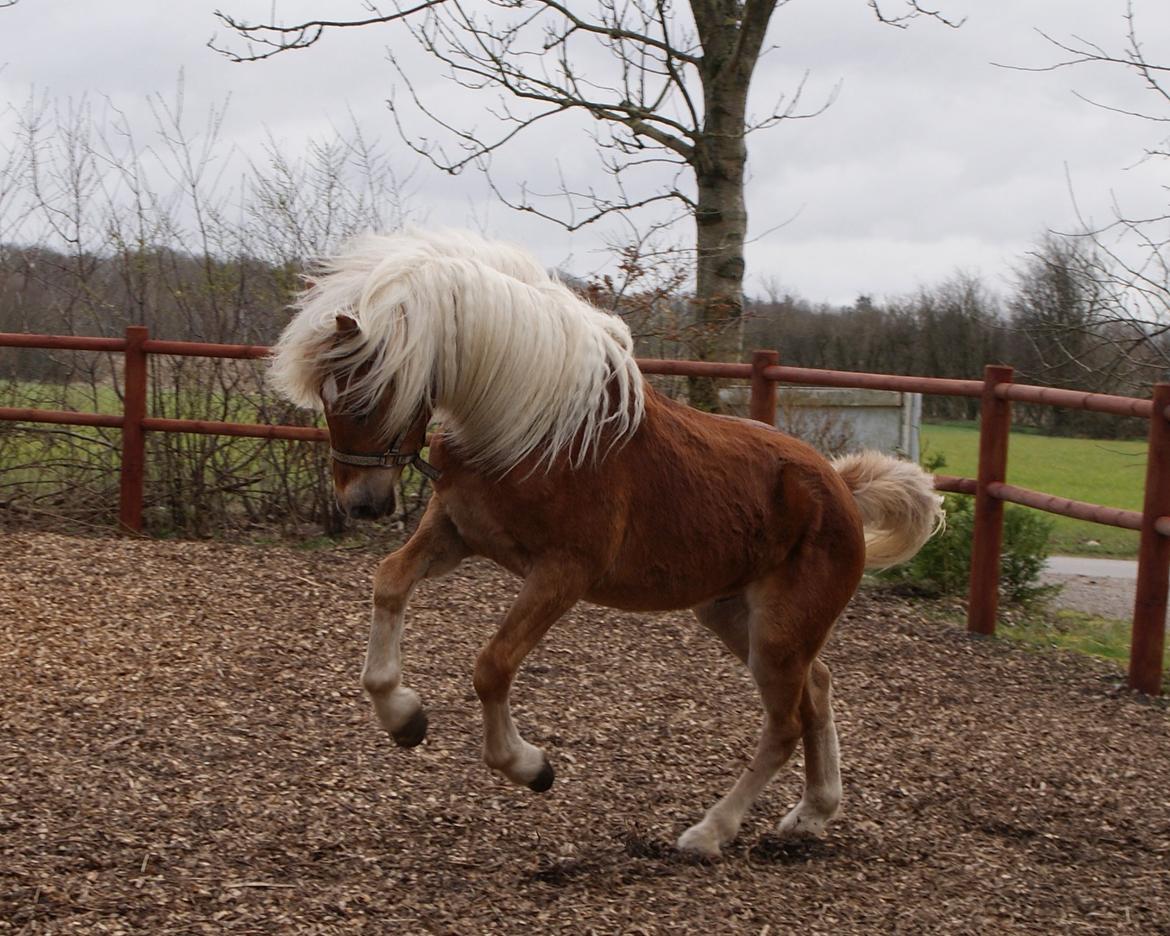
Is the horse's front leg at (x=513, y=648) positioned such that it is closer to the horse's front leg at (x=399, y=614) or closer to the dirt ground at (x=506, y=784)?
Answer: the horse's front leg at (x=399, y=614)

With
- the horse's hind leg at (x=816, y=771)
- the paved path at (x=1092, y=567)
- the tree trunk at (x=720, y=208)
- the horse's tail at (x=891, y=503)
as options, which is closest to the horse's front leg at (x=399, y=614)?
the horse's hind leg at (x=816, y=771)

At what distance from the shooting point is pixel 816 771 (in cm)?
427

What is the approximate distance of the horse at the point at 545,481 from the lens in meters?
3.48

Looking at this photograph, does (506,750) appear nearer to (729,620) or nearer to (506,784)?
(506,784)

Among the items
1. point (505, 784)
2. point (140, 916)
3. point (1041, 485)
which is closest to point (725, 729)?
point (505, 784)

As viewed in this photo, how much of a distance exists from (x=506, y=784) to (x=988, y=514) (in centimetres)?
380

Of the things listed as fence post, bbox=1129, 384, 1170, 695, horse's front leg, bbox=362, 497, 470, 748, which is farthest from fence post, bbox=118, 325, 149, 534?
fence post, bbox=1129, 384, 1170, 695

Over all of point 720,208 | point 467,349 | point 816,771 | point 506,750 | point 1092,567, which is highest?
point 720,208

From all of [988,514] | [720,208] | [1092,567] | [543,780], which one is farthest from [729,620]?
[1092,567]

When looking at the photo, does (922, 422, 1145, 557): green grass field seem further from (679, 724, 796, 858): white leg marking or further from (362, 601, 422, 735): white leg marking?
(362, 601, 422, 735): white leg marking

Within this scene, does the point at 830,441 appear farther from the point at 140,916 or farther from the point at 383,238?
the point at 140,916

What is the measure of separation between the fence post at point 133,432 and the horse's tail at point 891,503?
513 centimetres

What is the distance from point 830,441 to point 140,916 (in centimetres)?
658

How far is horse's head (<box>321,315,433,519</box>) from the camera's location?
3443 mm
